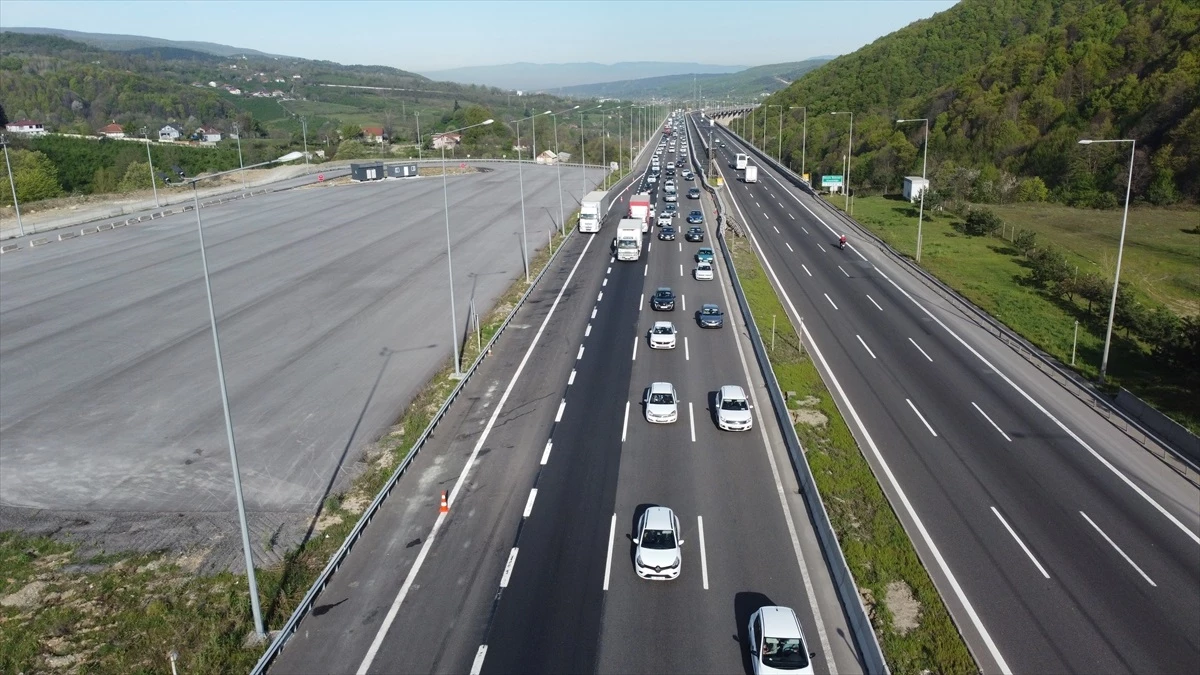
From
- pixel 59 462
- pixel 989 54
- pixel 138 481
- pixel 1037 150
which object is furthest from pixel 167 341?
pixel 989 54

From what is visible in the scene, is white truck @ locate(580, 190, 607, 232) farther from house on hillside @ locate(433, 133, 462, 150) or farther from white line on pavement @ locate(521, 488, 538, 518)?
house on hillside @ locate(433, 133, 462, 150)

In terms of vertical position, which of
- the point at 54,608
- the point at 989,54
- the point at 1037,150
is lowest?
the point at 54,608

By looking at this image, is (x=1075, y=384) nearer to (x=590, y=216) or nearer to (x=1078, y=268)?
(x=1078, y=268)

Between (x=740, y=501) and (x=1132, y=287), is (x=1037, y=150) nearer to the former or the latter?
(x=1132, y=287)

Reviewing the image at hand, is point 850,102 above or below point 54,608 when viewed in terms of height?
above

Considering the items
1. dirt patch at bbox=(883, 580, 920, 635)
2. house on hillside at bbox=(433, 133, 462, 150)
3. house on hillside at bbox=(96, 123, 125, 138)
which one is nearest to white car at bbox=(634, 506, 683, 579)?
dirt patch at bbox=(883, 580, 920, 635)

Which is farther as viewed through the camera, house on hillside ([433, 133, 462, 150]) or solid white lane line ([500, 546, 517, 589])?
house on hillside ([433, 133, 462, 150])

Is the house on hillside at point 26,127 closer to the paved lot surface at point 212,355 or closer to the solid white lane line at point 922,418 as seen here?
the paved lot surface at point 212,355

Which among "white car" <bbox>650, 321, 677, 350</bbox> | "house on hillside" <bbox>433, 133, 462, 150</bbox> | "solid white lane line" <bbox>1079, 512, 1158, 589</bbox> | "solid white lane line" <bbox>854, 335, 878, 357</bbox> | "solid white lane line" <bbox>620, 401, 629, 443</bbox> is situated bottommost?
"solid white lane line" <bbox>1079, 512, 1158, 589</bbox>
